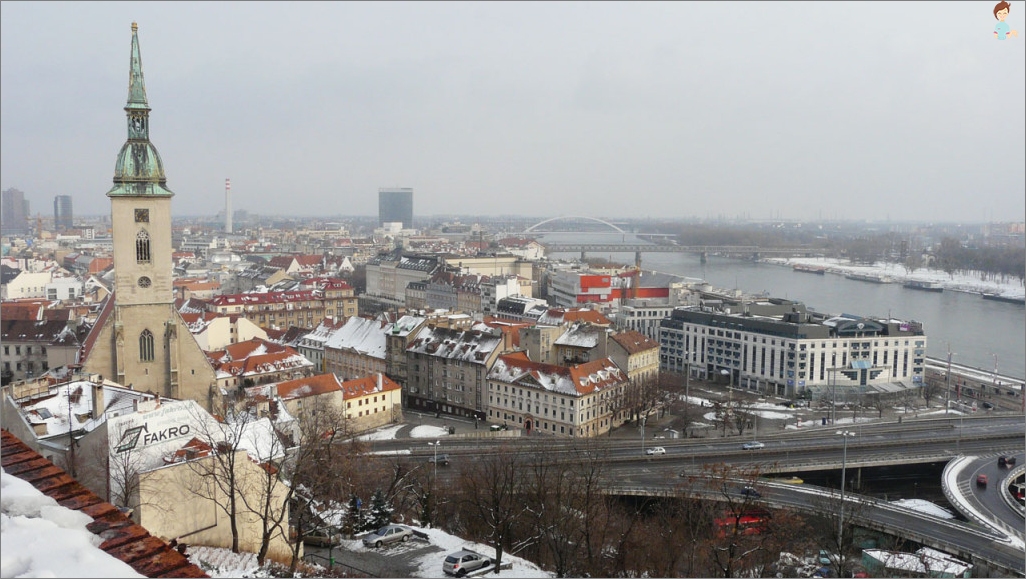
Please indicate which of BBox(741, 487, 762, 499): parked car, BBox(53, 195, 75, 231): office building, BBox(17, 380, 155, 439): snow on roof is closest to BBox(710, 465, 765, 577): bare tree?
BBox(741, 487, 762, 499): parked car

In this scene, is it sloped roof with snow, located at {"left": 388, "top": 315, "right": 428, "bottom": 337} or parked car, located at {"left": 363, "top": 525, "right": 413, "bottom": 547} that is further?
sloped roof with snow, located at {"left": 388, "top": 315, "right": 428, "bottom": 337}

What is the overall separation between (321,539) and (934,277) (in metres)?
39.6

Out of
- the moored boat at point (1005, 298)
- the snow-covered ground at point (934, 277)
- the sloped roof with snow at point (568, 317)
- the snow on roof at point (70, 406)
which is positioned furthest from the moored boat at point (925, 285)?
the snow on roof at point (70, 406)

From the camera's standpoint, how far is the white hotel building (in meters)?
16.2

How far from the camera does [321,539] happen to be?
641 centimetres

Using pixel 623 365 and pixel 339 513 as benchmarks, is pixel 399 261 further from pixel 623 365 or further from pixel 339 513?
pixel 339 513

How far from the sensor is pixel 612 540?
7039mm

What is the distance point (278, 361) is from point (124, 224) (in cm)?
394

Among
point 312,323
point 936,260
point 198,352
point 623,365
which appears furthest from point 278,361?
point 936,260

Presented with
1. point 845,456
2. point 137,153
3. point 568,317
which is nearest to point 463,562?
point 137,153

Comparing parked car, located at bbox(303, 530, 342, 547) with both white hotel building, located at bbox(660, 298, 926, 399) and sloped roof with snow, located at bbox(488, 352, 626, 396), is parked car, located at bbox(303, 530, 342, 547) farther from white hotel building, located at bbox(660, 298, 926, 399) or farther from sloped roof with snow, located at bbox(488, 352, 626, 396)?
white hotel building, located at bbox(660, 298, 926, 399)

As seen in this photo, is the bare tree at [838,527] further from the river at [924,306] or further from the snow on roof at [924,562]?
Result: the river at [924,306]

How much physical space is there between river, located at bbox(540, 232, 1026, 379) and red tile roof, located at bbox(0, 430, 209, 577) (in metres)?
19.7

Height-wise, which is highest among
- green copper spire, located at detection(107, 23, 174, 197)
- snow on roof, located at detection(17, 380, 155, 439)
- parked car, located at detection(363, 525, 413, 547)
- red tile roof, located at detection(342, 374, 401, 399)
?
green copper spire, located at detection(107, 23, 174, 197)
